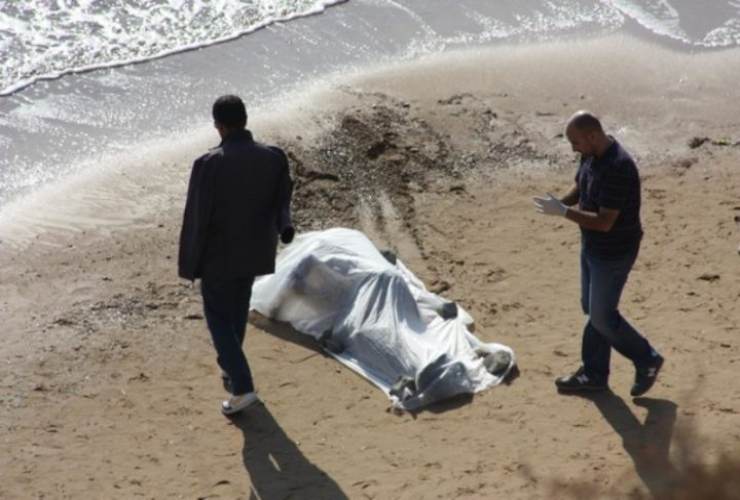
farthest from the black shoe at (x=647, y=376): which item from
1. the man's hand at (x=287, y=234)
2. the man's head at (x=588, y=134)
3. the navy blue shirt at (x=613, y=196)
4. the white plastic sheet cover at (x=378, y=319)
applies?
the man's hand at (x=287, y=234)

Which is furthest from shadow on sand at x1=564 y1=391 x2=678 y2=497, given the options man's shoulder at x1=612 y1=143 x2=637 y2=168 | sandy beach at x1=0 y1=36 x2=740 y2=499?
man's shoulder at x1=612 y1=143 x2=637 y2=168

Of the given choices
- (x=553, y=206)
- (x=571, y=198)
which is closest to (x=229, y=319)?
(x=553, y=206)

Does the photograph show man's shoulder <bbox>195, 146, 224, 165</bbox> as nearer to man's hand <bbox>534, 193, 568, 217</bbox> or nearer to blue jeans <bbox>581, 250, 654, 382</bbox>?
man's hand <bbox>534, 193, 568, 217</bbox>

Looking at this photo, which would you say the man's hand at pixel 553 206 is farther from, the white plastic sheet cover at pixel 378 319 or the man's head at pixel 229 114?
the man's head at pixel 229 114

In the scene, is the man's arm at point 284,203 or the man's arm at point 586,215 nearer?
the man's arm at point 586,215

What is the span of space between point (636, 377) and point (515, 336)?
1.11 m

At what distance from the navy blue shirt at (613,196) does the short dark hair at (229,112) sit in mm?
1751

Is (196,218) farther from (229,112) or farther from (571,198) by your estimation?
(571,198)

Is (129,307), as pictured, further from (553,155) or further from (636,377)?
(553,155)

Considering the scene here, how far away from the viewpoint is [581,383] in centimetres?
686

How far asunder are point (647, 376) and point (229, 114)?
2.55 metres

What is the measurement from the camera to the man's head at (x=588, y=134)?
619cm

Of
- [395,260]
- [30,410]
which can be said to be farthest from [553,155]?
[30,410]

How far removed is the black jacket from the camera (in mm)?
6387
